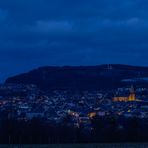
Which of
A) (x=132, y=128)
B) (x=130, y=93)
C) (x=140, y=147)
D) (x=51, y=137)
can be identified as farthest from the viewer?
(x=130, y=93)

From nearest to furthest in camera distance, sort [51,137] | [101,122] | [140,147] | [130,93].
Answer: [140,147]
[51,137]
[101,122]
[130,93]

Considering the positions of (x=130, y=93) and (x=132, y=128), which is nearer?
(x=132, y=128)

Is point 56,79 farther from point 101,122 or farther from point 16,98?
point 101,122

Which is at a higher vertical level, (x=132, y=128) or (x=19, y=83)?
(x=19, y=83)

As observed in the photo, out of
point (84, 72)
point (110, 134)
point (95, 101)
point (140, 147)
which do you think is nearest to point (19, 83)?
point (84, 72)

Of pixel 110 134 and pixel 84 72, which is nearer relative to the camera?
pixel 110 134

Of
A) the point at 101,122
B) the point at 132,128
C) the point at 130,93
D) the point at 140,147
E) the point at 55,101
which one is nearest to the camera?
the point at 140,147

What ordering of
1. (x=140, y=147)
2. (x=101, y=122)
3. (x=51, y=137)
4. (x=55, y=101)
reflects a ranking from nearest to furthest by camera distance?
1. (x=140, y=147)
2. (x=51, y=137)
3. (x=101, y=122)
4. (x=55, y=101)

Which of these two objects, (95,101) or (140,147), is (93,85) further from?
(140,147)

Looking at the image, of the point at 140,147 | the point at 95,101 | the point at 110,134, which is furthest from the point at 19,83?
the point at 140,147
